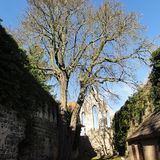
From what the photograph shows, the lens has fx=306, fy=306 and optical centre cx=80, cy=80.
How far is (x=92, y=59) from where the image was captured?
2027 cm

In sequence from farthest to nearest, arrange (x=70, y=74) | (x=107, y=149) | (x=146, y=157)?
(x=107, y=149) < (x=70, y=74) < (x=146, y=157)

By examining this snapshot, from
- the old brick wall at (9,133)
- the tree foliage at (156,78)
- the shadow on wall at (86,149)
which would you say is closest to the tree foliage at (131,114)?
the tree foliage at (156,78)

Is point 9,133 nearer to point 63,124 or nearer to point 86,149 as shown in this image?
point 63,124

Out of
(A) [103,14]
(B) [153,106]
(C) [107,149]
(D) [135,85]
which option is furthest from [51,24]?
(C) [107,149]

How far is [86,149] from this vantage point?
3228cm

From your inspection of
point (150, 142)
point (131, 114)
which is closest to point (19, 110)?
point (150, 142)

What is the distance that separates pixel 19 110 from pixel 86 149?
2162 cm

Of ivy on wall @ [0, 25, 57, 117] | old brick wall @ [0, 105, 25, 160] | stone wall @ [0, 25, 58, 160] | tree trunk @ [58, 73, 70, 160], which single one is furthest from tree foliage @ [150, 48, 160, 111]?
old brick wall @ [0, 105, 25, 160]

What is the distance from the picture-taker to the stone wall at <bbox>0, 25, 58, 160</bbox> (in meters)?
10.8

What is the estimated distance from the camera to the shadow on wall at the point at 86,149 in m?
29.9

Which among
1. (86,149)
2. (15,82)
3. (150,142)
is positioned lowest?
(150,142)

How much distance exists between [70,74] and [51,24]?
355 centimetres

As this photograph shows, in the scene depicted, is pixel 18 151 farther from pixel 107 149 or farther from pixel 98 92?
pixel 107 149

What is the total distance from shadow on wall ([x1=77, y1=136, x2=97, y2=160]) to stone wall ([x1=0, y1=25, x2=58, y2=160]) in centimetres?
1411
